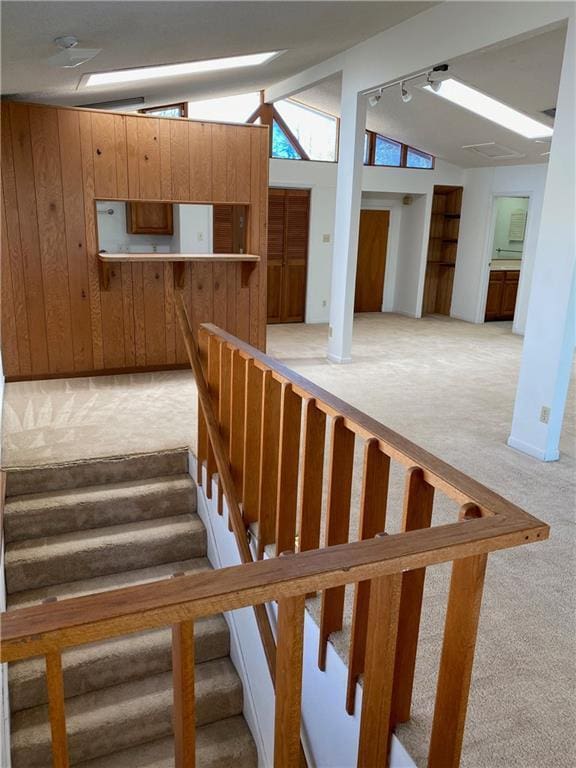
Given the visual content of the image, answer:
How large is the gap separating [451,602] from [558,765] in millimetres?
771

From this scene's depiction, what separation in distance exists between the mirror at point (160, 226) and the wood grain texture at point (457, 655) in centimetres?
622

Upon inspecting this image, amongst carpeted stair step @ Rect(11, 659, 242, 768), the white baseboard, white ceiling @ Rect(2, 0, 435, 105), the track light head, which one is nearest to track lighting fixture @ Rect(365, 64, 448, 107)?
the track light head

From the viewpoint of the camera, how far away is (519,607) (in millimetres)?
2145

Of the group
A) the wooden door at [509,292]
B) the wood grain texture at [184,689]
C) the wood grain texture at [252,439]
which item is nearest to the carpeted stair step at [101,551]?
the wood grain texture at [252,439]

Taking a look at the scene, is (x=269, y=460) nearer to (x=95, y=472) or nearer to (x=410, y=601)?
(x=410, y=601)

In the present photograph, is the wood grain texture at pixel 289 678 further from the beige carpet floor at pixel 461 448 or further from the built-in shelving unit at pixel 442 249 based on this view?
the built-in shelving unit at pixel 442 249

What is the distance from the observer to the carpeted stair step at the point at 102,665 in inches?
108

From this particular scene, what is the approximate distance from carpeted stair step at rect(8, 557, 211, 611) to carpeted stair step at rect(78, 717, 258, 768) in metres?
0.75

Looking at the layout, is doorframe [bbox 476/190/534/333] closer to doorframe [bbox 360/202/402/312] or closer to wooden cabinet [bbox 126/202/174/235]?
doorframe [bbox 360/202/402/312]

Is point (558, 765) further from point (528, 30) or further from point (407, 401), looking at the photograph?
point (528, 30)

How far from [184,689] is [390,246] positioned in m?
8.81

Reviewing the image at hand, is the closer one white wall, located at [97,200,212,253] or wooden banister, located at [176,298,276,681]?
wooden banister, located at [176,298,276,681]

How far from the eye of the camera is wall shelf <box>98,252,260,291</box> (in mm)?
4750

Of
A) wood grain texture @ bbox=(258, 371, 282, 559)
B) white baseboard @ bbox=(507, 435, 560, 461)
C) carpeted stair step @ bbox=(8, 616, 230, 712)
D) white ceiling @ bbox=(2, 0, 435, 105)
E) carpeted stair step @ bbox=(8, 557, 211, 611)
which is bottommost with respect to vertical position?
carpeted stair step @ bbox=(8, 616, 230, 712)
